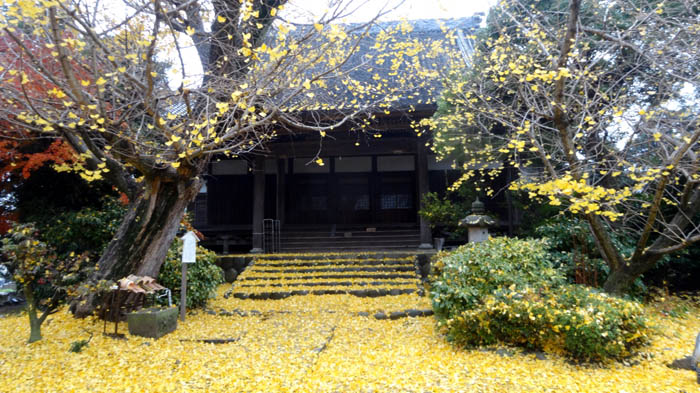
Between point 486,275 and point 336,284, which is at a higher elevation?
point 486,275

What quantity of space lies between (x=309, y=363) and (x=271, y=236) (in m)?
7.00

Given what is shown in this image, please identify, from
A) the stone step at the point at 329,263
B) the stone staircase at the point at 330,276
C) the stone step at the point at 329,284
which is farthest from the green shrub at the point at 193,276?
the stone step at the point at 329,263

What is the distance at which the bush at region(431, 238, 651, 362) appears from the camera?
3.72 m

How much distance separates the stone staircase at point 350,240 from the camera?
10.0 metres

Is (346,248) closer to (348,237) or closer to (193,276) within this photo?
(348,237)

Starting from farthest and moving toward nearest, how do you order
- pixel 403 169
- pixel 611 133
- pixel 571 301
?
pixel 403 169, pixel 611 133, pixel 571 301

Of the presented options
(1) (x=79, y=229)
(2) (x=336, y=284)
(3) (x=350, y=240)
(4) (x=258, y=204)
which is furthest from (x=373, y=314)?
(1) (x=79, y=229)

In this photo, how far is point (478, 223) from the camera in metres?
7.07

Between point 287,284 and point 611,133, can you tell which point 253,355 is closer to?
point 287,284

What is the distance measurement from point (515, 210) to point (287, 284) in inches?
224

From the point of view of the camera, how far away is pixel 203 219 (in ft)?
39.3

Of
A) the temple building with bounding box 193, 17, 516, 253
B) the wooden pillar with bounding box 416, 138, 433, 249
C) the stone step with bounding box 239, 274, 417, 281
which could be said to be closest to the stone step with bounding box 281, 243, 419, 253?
the temple building with bounding box 193, 17, 516, 253

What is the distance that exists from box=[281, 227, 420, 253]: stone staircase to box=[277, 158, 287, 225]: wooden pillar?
1.85 feet

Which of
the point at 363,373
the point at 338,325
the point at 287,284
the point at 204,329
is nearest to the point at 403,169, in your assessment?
the point at 287,284
